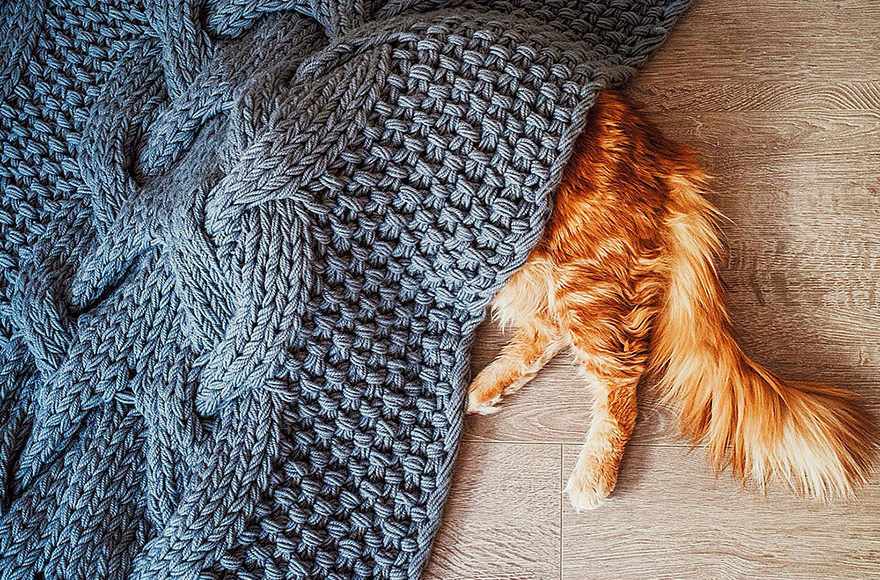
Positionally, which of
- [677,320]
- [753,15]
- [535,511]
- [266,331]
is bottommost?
[535,511]

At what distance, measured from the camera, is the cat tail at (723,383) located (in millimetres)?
1222

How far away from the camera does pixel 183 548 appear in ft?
3.78

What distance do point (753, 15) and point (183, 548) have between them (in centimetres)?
159

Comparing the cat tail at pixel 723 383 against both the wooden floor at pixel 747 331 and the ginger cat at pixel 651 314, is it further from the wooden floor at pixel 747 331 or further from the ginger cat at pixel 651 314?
the wooden floor at pixel 747 331

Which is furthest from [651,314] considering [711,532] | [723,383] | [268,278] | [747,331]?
[268,278]

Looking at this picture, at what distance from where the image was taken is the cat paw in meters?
1.29

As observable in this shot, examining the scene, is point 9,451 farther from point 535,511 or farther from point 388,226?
point 535,511

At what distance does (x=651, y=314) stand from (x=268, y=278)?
2.36 ft

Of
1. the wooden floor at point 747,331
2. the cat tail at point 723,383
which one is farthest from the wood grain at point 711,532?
the cat tail at point 723,383

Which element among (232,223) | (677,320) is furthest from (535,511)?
(232,223)

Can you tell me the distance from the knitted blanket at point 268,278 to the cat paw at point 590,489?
0.87 ft

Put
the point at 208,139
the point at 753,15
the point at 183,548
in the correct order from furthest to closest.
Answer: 1. the point at 753,15
2. the point at 208,139
3. the point at 183,548

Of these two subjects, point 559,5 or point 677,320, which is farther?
point 559,5

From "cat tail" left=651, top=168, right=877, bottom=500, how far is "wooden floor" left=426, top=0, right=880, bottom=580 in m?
0.11
